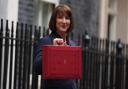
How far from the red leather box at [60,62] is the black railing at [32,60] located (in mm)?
1632

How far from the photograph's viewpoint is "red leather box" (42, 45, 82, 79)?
550 cm

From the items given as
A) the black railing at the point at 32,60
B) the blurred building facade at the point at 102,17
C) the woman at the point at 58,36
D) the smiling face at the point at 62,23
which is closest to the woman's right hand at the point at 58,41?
the woman at the point at 58,36

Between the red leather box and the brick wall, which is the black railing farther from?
the red leather box

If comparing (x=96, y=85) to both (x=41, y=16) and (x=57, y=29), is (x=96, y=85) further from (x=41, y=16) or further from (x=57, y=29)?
(x=57, y=29)

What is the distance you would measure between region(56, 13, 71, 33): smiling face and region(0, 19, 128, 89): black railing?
1501 mm

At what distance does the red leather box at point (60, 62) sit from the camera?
18.1ft

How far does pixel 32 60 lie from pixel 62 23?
215cm

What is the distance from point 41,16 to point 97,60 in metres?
1.38

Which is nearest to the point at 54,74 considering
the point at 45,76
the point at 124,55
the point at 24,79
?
the point at 45,76

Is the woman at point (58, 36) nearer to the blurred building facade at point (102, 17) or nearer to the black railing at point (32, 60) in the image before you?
the black railing at point (32, 60)

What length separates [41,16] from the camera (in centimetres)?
1072

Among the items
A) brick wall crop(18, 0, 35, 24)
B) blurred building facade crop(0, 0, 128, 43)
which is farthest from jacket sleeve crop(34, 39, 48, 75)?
brick wall crop(18, 0, 35, 24)

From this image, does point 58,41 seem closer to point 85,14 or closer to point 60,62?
point 60,62

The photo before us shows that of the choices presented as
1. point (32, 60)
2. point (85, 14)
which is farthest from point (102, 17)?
point (32, 60)
